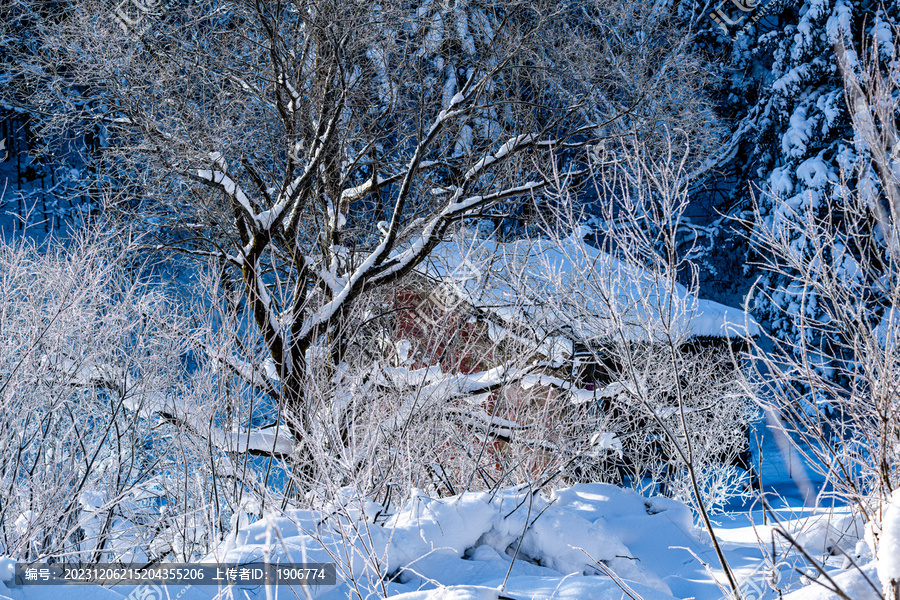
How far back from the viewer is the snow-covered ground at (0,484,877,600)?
3.00 meters

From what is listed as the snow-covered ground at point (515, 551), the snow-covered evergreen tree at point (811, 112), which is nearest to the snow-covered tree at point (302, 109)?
the snow-covered ground at point (515, 551)

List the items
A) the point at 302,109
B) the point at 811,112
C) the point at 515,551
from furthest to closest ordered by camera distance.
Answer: the point at 811,112
the point at 302,109
the point at 515,551

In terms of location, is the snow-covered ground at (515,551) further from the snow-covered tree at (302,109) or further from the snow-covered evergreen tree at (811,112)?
the snow-covered evergreen tree at (811,112)

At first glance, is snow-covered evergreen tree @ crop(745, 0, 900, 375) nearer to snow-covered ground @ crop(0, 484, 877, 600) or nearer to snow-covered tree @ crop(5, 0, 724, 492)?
snow-covered tree @ crop(5, 0, 724, 492)

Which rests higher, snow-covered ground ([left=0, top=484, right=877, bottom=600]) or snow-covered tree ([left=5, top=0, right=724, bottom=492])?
snow-covered tree ([left=5, top=0, right=724, bottom=492])

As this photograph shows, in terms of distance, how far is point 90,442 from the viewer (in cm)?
626

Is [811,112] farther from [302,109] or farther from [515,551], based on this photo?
[515,551]

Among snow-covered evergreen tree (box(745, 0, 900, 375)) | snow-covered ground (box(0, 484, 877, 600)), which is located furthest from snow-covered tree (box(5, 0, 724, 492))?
snow-covered evergreen tree (box(745, 0, 900, 375))

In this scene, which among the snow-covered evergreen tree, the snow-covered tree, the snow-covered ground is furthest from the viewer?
the snow-covered evergreen tree

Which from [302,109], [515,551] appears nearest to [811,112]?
[302,109]

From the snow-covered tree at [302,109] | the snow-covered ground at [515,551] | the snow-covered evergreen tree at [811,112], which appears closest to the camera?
the snow-covered ground at [515,551]

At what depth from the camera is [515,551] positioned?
369 centimetres

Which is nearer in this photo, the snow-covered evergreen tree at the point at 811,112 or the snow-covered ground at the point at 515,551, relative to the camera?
the snow-covered ground at the point at 515,551

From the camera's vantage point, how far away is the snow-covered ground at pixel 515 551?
300 centimetres
